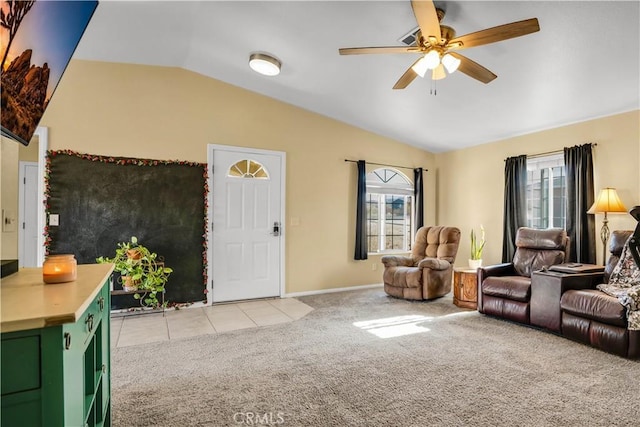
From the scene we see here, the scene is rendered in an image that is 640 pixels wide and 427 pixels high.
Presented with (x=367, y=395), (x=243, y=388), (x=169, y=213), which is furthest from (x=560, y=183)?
(x=169, y=213)

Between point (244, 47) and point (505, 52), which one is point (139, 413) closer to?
point (244, 47)

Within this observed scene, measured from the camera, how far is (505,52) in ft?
10.0

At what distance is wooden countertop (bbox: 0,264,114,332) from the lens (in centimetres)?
85

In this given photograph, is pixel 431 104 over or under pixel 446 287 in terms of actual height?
over

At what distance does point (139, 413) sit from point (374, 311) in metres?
2.75

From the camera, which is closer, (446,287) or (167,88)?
(167,88)

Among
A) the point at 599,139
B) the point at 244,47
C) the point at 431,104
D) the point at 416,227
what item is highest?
the point at 244,47

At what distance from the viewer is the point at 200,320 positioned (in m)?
3.81

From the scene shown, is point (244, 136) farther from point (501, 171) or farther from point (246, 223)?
point (501, 171)

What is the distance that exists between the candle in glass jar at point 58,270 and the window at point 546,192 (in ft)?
17.0

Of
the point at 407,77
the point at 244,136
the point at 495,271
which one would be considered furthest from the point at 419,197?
the point at 407,77

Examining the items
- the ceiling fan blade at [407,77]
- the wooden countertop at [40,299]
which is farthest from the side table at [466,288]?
the wooden countertop at [40,299]

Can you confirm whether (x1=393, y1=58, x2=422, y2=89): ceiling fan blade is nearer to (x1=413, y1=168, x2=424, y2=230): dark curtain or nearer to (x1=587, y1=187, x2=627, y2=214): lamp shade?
(x1=587, y1=187, x2=627, y2=214): lamp shade

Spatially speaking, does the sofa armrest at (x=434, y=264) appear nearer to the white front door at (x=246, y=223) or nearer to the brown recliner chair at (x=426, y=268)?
the brown recliner chair at (x=426, y=268)
